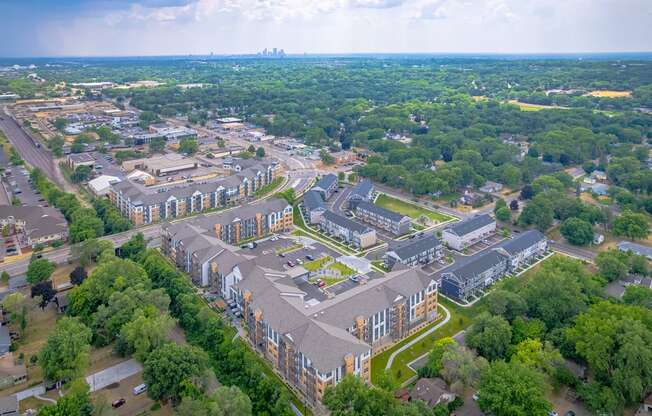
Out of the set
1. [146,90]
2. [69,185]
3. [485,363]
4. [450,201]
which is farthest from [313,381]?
[146,90]

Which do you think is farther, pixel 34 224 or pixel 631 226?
pixel 631 226

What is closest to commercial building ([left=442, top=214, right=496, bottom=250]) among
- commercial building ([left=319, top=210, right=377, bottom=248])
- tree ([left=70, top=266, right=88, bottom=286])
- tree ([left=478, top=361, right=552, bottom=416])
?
commercial building ([left=319, top=210, right=377, bottom=248])

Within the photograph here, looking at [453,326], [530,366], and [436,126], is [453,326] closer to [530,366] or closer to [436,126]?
[530,366]

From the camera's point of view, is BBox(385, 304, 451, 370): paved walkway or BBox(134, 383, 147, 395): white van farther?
BBox(385, 304, 451, 370): paved walkway

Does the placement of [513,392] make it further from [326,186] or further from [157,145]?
[157,145]

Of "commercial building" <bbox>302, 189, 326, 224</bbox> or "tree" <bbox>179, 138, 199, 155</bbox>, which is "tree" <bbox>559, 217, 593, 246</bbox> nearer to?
"commercial building" <bbox>302, 189, 326, 224</bbox>

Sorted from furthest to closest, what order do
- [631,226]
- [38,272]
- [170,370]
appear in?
[631,226]
[38,272]
[170,370]

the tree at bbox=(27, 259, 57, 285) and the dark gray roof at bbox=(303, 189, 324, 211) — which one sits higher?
the dark gray roof at bbox=(303, 189, 324, 211)

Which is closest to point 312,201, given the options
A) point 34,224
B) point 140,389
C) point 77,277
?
point 77,277
